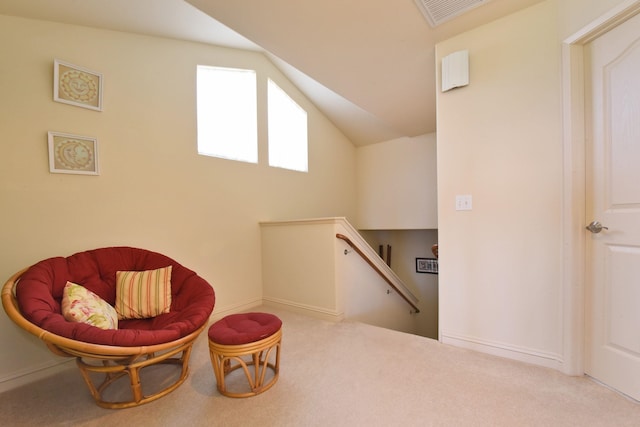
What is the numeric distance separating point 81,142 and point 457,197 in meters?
3.00

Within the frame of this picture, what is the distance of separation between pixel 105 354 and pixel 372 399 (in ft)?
4.68

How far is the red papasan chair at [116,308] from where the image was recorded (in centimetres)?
137

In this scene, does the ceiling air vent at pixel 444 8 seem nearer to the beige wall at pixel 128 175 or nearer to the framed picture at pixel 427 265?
the beige wall at pixel 128 175

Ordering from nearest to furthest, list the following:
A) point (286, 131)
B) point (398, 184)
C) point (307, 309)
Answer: point (307, 309)
point (286, 131)
point (398, 184)

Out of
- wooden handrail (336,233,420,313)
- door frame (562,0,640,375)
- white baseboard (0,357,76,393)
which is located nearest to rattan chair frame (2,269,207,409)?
white baseboard (0,357,76,393)

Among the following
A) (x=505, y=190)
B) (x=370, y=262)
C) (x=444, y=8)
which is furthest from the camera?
(x=370, y=262)

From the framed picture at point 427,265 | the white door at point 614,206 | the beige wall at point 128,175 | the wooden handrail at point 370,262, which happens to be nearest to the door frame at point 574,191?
the white door at point 614,206

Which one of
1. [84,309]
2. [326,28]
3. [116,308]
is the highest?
[326,28]

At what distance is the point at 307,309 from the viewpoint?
120 inches

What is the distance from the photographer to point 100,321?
1.60m

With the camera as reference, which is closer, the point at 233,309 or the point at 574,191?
the point at 574,191

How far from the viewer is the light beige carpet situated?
141 centimetres

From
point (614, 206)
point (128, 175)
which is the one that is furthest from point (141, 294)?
point (614, 206)

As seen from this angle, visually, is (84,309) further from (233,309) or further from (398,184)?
(398,184)
